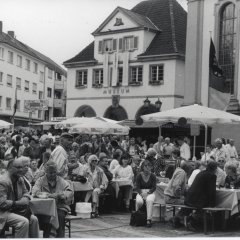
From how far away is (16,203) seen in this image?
8070 millimetres

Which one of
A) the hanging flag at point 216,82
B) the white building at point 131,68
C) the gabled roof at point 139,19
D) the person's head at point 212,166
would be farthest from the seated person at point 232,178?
the gabled roof at point 139,19

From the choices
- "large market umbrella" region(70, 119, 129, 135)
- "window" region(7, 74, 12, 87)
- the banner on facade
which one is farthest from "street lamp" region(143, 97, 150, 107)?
the banner on facade

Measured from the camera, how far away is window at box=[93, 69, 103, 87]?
39.1m

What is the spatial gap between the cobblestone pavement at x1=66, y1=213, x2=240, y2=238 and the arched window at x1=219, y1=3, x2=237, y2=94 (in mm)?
17721

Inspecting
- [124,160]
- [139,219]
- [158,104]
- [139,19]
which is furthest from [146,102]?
[139,219]

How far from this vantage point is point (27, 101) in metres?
15.0

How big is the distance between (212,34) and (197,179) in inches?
772

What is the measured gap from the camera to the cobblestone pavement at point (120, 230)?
34.1 feet

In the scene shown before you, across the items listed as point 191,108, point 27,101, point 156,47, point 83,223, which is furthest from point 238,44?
point 83,223

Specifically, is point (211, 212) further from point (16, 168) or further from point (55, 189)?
point (16, 168)

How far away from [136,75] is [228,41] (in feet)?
31.3

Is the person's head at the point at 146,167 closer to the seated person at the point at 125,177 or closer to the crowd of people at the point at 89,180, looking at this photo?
the crowd of people at the point at 89,180

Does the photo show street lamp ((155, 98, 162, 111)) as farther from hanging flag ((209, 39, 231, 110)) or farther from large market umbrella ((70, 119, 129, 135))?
large market umbrella ((70, 119, 129, 135))

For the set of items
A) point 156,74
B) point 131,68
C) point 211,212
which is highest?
point 131,68
